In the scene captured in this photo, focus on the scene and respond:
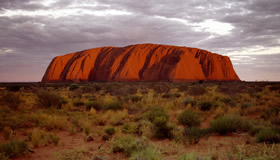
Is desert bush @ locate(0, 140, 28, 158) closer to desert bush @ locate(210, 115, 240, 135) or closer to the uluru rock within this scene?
desert bush @ locate(210, 115, 240, 135)

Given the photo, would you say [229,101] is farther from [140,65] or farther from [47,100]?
[140,65]

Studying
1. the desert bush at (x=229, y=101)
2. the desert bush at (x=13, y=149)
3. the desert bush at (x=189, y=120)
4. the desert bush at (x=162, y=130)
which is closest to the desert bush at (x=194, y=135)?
the desert bush at (x=162, y=130)

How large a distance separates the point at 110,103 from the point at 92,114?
1.30m

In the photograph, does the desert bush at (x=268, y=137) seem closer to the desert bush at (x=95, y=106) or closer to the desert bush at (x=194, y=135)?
the desert bush at (x=194, y=135)

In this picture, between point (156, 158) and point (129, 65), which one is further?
point (129, 65)

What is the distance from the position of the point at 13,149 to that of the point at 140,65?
5131 cm

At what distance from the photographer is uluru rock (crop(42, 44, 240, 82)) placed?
168ft

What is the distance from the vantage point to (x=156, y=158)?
9.44 feet

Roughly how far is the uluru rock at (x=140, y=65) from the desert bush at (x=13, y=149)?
45592 millimetres

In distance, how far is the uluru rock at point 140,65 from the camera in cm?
5134

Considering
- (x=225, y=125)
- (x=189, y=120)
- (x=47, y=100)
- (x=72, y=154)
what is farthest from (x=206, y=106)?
(x=47, y=100)

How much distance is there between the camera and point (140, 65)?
54.4 m

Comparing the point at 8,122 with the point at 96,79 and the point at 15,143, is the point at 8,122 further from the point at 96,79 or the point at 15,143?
the point at 96,79

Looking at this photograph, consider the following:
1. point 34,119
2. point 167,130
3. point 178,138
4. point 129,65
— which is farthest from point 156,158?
point 129,65
